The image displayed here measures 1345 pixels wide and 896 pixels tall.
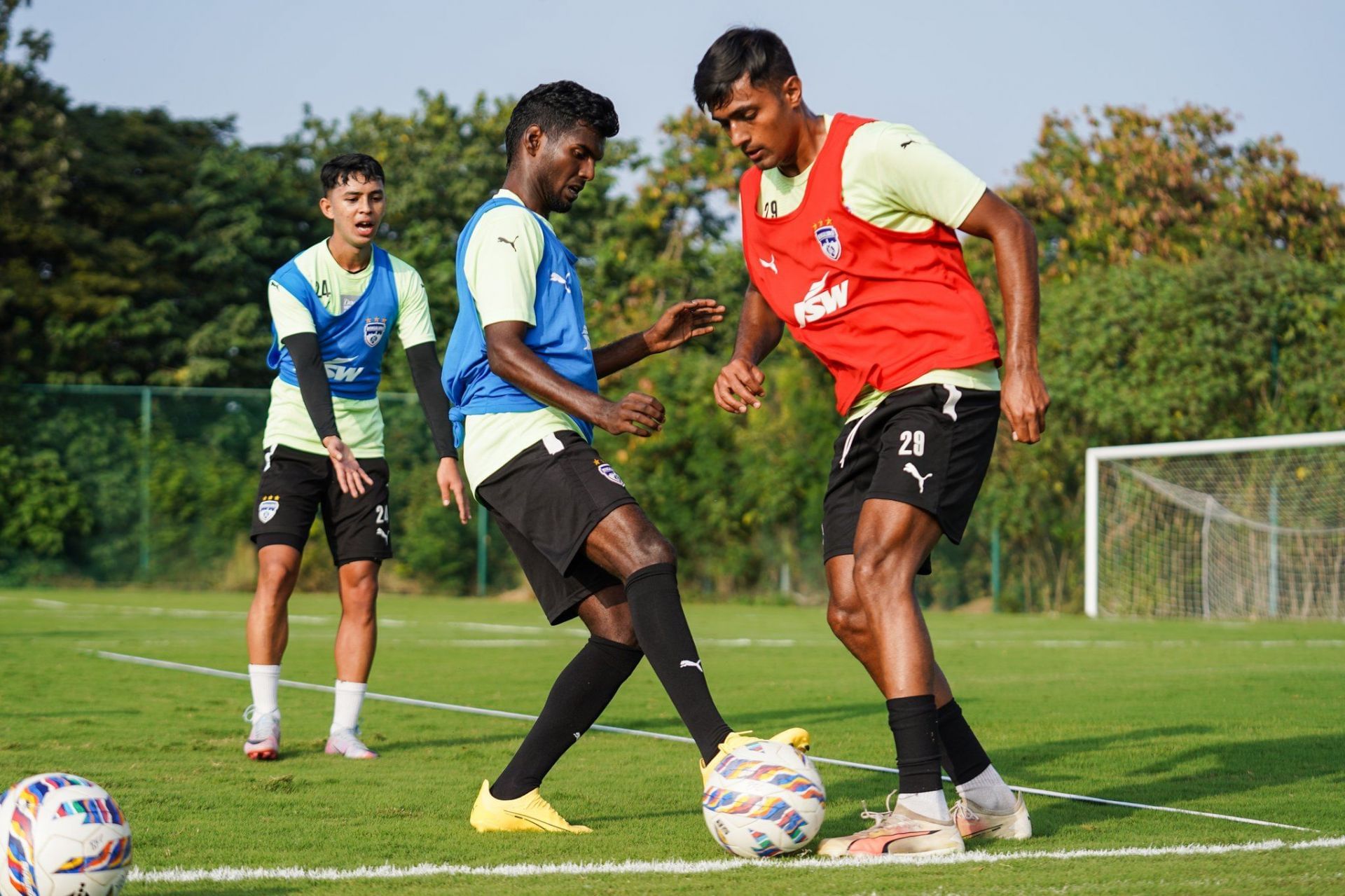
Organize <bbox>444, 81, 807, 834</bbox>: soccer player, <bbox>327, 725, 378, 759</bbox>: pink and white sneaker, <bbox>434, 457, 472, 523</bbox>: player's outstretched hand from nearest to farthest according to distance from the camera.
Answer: <bbox>444, 81, 807, 834</bbox>: soccer player < <bbox>434, 457, 472, 523</bbox>: player's outstretched hand < <bbox>327, 725, 378, 759</bbox>: pink and white sneaker

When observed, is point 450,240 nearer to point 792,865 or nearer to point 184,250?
point 184,250

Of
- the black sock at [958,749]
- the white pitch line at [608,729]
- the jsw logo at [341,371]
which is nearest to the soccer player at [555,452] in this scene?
the black sock at [958,749]

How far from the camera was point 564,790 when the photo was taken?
200 inches

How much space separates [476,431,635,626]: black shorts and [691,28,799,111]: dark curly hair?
3.50 feet

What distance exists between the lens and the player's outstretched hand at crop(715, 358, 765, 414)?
434 cm

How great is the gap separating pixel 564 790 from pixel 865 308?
1993mm

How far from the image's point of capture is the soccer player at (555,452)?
13.6 feet

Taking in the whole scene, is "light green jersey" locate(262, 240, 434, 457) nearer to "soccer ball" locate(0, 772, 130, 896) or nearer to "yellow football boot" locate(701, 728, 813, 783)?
"yellow football boot" locate(701, 728, 813, 783)

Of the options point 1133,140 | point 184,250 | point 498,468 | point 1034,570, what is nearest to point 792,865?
point 498,468

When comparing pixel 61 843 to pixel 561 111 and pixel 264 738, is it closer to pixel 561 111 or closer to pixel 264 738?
pixel 561 111

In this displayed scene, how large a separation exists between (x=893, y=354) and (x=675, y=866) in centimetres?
151

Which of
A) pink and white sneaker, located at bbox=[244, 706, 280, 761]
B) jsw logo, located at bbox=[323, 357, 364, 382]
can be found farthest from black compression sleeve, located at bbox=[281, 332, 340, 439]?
pink and white sneaker, located at bbox=[244, 706, 280, 761]

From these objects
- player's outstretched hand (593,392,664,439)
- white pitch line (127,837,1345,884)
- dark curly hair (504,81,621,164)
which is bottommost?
white pitch line (127,837,1345,884)

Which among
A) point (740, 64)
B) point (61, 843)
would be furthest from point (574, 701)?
point (740, 64)
